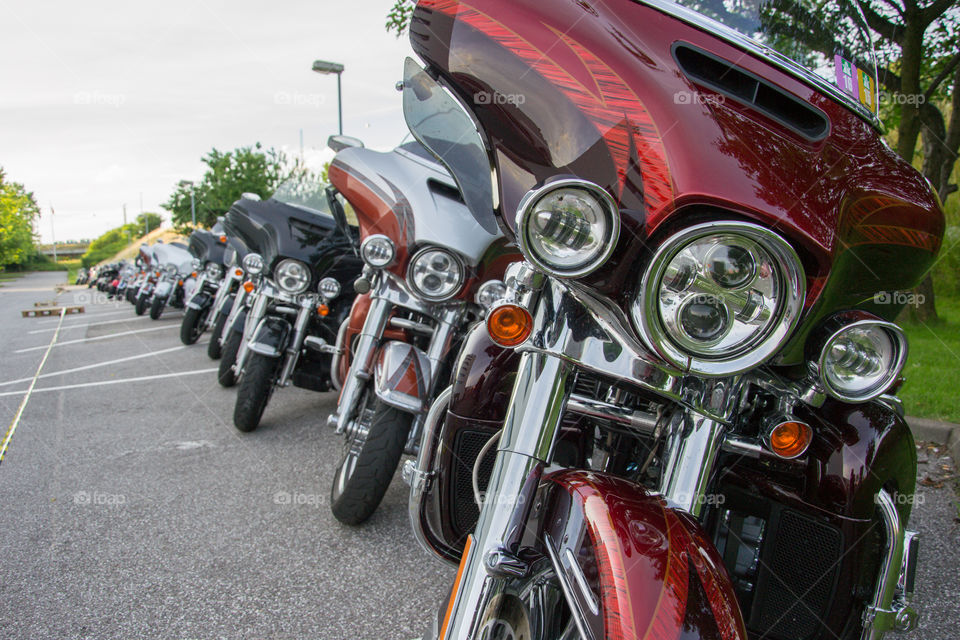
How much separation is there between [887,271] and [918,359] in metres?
5.34

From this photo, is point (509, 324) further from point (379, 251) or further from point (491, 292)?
point (379, 251)

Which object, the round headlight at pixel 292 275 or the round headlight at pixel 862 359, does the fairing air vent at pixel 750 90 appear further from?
the round headlight at pixel 292 275

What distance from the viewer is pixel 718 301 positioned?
3.51 ft

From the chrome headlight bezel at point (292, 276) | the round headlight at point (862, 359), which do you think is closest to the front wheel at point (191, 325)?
the chrome headlight bezel at point (292, 276)

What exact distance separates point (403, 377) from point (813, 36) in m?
1.82

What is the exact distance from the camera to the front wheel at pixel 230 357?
17.8 ft

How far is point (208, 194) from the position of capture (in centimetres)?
2173

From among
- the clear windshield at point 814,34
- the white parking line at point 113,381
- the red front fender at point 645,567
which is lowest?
the white parking line at point 113,381

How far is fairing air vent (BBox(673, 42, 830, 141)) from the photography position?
3.81 ft

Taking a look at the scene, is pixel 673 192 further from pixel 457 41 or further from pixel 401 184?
pixel 401 184

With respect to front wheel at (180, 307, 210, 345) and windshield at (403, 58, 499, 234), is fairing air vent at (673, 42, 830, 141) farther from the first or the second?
front wheel at (180, 307, 210, 345)

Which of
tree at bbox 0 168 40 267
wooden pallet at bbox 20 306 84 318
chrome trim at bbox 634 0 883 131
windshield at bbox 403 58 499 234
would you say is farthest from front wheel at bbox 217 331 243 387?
tree at bbox 0 168 40 267

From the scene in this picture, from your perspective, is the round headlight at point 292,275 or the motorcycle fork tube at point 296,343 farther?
the round headlight at point 292,275

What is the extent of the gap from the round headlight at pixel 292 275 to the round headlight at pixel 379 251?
1.78 m
